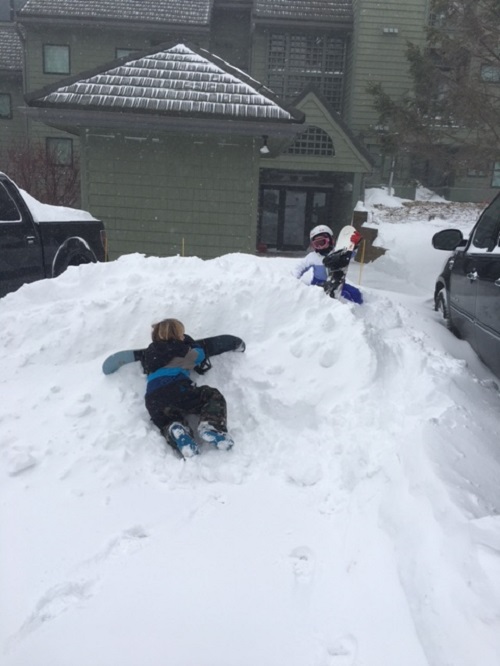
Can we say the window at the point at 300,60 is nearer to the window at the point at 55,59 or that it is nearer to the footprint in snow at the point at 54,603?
the window at the point at 55,59

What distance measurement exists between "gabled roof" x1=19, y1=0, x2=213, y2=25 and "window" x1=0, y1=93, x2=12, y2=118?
385cm

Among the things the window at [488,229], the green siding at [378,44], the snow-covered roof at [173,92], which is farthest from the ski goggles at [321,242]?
the green siding at [378,44]

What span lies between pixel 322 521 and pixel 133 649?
1278mm

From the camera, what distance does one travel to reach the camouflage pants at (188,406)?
4.00 meters

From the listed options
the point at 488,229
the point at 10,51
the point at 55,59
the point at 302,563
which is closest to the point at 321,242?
the point at 488,229

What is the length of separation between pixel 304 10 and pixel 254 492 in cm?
2103

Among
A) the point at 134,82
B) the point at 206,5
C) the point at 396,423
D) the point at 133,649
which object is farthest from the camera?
the point at 206,5

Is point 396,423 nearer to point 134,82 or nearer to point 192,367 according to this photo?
point 192,367

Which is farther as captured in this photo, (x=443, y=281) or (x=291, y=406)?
(x=443, y=281)

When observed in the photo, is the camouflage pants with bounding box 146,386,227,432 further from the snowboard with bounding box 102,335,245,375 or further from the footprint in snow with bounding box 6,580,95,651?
the footprint in snow with bounding box 6,580,95,651

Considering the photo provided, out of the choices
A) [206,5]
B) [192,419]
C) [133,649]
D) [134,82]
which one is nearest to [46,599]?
[133,649]

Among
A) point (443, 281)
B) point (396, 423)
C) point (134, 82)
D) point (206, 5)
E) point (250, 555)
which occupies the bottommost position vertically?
point (250, 555)

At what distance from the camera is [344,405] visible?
4.19 meters

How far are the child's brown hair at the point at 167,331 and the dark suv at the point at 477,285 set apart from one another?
231 centimetres
